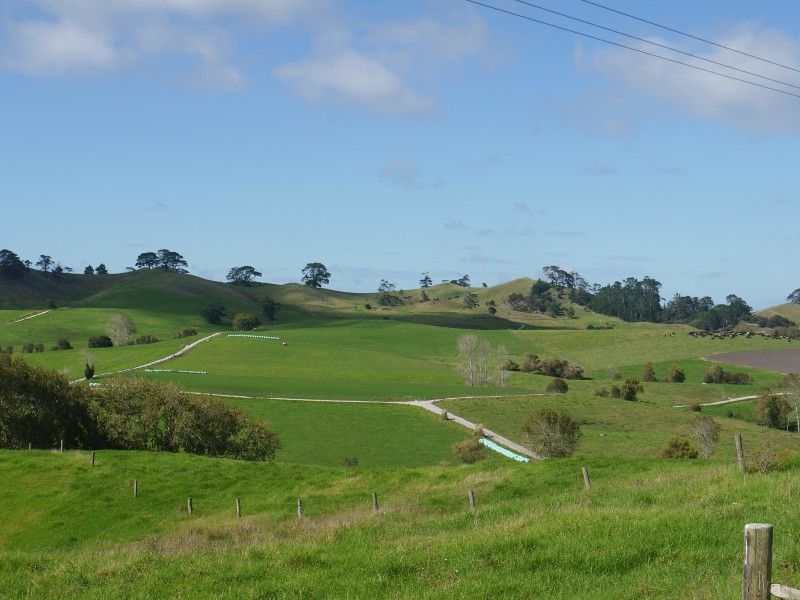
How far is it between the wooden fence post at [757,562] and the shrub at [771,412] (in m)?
104

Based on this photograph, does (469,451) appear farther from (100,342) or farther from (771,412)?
(100,342)

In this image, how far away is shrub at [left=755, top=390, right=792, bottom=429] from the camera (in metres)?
104

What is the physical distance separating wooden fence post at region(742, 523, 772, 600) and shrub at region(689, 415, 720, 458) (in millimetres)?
67074

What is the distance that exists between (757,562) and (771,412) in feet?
345

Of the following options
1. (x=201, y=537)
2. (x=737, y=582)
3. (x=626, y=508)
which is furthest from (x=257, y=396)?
(x=737, y=582)

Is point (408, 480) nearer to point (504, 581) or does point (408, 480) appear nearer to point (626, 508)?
point (626, 508)

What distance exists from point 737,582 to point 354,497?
1130 inches

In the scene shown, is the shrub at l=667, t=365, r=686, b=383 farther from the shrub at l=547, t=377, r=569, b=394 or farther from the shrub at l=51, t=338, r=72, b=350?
the shrub at l=51, t=338, r=72, b=350

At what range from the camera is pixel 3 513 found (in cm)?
4319

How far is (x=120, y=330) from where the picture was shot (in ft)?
590

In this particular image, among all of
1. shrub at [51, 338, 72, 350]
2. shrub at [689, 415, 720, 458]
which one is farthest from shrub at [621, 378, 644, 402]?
shrub at [51, 338, 72, 350]

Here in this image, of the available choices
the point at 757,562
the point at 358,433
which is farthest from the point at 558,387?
the point at 757,562

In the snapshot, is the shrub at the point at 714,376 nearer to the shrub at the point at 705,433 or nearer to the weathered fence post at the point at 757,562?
the shrub at the point at 705,433

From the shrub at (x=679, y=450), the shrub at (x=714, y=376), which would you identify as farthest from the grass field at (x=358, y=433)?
the shrub at (x=714, y=376)
